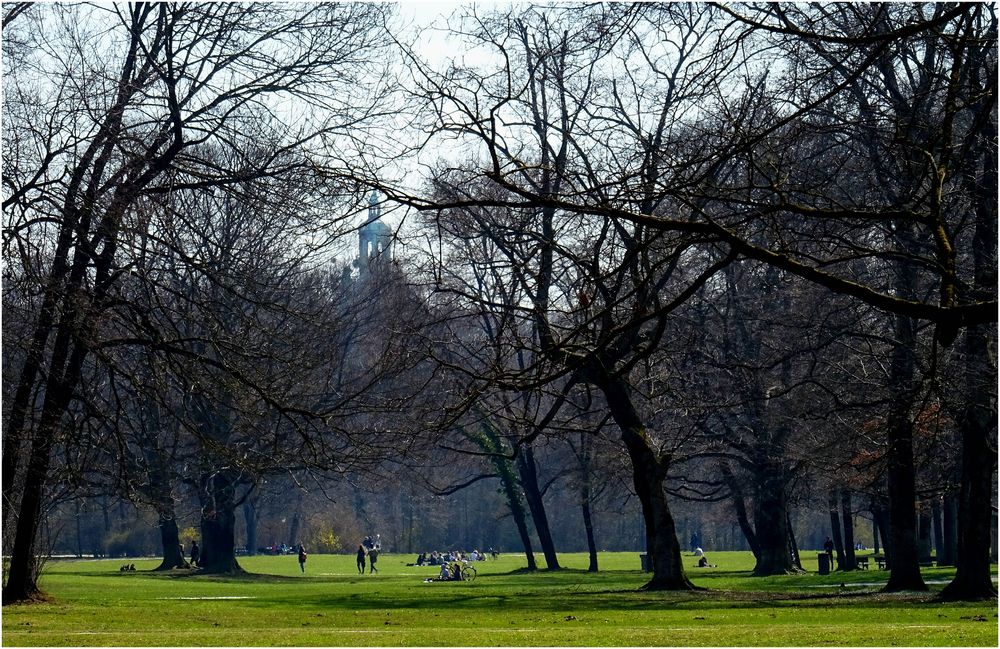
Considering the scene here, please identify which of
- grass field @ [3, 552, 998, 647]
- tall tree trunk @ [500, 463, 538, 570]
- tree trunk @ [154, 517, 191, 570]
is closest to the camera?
grass field @ [3, 552, 998, 647]

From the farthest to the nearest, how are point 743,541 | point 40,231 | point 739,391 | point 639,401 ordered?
1. point 743,541
2. point 639,401
3. point 739,391
4. point 40,231

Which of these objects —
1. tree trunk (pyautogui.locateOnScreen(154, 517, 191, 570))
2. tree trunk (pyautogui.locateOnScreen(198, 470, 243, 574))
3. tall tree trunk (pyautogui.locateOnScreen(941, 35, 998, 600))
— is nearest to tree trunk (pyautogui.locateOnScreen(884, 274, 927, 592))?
tall tree trunk (pyautogui.locateOnScreen(941, 35, 998, 600))

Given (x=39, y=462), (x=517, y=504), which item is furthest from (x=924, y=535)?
(x=39, y=462)

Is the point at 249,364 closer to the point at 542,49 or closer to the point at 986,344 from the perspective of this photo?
the point at 542,49

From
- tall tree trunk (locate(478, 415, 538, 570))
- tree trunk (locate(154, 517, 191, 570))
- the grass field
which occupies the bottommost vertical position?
the grass field

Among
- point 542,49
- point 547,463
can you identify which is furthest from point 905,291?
point 547,463

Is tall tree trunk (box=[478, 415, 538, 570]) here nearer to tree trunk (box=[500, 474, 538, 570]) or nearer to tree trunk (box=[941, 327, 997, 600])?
tree trunk (box=[500, 474, 538, 570])

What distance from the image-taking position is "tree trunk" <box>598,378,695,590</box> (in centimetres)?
2614

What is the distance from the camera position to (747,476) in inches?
1430

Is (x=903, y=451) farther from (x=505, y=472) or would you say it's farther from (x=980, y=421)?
(x=505, y=472)

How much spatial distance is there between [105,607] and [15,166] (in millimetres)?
7850

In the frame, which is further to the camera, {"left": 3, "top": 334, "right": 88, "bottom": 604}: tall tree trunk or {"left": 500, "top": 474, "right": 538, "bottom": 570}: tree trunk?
{"left": 500, "top": 474, "right": 538, "bottom": 570}: tree trunk

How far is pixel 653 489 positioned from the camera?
26219 millimetres

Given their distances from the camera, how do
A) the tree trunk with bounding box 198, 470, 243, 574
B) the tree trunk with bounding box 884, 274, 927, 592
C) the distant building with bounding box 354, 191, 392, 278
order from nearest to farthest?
the distant building with bounding box 354, 191, 392, 278 → the tree trunk with bounding box 884, 274, 927, 592 → the tree trunk with bounding box 198, 470, 243, 574
